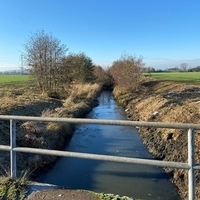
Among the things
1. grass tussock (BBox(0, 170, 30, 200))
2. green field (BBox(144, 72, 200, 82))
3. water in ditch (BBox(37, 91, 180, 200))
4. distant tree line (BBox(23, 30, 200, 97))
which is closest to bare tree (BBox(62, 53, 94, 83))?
distant tree line (BBox(23, 30, 200, 97))

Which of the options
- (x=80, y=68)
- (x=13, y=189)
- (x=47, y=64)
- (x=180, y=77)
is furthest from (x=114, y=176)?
(x=180, y=77)

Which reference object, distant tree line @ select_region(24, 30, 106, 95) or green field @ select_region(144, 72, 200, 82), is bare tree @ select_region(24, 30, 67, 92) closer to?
distant tree line @ select_region(24, 30, 106, 95)

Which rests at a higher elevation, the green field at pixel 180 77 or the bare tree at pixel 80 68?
the bare tree at pixel 80 68

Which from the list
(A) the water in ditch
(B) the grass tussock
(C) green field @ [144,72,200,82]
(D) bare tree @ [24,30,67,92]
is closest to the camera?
(B) the grass tussock

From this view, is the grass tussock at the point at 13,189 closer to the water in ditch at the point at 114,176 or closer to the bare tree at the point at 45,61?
the water in ditch at the point at 114,176

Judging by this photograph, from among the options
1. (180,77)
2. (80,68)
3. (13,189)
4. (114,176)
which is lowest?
(114,176)

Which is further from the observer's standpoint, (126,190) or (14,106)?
(14,106)

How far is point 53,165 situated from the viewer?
404 inches

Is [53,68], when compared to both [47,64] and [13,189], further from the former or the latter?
[13,189]

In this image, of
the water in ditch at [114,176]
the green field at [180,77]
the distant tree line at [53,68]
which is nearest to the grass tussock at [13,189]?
the water in ditch at [114,176]

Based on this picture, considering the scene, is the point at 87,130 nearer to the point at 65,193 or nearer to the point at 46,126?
the point at 46,126

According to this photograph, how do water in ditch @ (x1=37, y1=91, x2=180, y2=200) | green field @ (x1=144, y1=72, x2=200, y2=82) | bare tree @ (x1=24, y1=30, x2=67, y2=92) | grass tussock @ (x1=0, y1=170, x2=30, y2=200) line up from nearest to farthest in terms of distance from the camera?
grass tussock @ (x1=0, y1=170, x2=30, y2=200) < water in ditch @ (x1=37, y1=91, x2=180, y2=200) < bare tree @ (x1=24, y1=30, x2=67, y2=92) < green field @ (x1=144, y1=72, x2=200, y2=82)

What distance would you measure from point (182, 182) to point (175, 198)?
76 centimetres

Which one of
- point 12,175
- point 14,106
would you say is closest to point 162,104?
point 14,106
